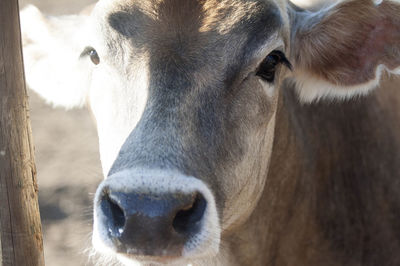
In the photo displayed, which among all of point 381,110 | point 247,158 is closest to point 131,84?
point 247,158

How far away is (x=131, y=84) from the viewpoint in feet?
8.55

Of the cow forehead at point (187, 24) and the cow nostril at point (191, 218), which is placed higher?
the cow forehead at point (187, 24)

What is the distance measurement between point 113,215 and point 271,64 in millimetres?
1146

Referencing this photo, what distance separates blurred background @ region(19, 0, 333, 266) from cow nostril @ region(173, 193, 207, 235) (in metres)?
2.34

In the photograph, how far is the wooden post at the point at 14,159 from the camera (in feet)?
8.49

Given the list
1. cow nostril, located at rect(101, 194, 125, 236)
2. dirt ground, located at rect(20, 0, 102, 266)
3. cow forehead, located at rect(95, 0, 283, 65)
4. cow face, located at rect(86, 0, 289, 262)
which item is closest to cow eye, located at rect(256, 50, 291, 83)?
cow face, located at rect(86, 0, 289, 262)

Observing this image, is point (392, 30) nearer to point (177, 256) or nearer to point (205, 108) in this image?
point (205, 108)

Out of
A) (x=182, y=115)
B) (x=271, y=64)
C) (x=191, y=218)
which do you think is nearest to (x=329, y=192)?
(x=271, y=64)

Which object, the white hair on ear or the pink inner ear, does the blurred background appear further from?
the pink inner ear

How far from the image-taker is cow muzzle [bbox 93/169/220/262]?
2029mm

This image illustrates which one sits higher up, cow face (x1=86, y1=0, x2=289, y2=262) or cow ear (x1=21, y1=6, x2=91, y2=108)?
cow face (x1=86, y1=0, x2=289, y2=262)

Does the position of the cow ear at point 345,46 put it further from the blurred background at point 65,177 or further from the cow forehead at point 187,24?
the blurred background at point 65,177

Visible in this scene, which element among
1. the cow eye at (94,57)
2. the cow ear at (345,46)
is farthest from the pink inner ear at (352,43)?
the cow eye at (94,57)

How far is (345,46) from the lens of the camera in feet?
10.4
